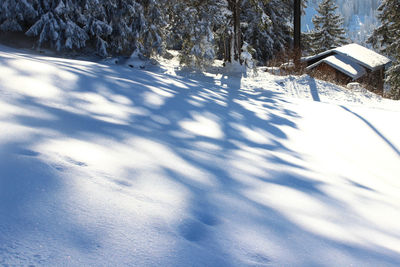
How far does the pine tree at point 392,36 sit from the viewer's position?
1777cm

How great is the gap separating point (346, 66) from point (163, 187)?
77.4 feet

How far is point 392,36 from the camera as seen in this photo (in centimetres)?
2056

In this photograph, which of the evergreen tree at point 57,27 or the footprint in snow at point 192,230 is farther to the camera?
the evergreen tree at point 57,27

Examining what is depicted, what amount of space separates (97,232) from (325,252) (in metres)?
1.09

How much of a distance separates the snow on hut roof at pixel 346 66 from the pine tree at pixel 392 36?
1.98 metres

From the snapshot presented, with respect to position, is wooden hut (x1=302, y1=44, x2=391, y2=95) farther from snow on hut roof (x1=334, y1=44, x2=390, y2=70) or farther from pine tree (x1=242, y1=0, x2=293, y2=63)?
pine tree (x1=242, y1=0, x2=293, y2=63)

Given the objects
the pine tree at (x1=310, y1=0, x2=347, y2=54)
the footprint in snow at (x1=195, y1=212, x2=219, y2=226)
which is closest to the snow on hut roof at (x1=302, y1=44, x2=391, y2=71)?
the pine tree at (x1=310, y1=0, x2=347, y2=54)

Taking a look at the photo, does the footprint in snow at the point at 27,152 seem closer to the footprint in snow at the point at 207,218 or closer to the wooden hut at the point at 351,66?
the footprint in snow at the point at 207,218

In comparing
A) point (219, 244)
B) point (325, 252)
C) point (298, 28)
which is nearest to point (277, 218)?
point (325, 252)

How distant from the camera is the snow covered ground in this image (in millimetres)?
1242

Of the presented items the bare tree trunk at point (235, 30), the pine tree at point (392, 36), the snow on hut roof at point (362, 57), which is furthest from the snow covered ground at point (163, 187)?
the snow on hut roof at point (362, 57)

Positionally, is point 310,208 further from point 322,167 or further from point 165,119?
point 165,119

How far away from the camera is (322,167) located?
10.7ft

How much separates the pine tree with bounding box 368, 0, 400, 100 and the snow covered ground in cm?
1765
